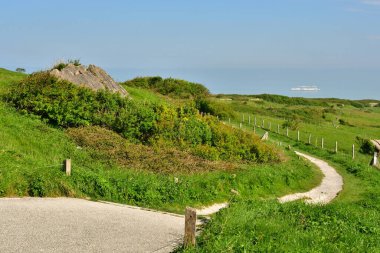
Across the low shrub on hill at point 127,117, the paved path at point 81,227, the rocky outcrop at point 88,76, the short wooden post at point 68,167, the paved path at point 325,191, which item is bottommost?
the paved path at point 325,191

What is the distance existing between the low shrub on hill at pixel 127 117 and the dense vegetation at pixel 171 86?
44.7m

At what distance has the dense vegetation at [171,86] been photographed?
272 ft

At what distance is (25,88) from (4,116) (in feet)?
13.3

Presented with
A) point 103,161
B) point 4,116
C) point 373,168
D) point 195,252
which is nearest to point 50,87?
point 4,116

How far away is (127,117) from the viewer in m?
33.7

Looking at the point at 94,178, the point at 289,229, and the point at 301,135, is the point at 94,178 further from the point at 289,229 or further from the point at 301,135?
the point at 301,135

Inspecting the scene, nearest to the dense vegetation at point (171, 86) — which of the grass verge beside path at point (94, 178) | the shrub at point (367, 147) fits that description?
the shrub at point (367, 147)

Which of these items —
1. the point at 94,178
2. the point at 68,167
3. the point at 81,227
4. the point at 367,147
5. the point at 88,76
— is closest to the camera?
the point at 81,227

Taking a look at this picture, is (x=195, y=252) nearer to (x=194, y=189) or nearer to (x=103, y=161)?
(x=194, y=189)

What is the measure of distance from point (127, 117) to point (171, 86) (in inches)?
2045

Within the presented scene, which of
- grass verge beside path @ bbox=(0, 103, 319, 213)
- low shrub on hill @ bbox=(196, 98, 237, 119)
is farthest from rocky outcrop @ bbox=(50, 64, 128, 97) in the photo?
low shrub on hill @ bbox=(196, 98, 237, 119)

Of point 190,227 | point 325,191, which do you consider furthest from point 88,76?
point 190,227

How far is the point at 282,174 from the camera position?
33.3 meters

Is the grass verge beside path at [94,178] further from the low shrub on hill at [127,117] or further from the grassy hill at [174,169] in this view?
the low shrub on hill at [127,117]
